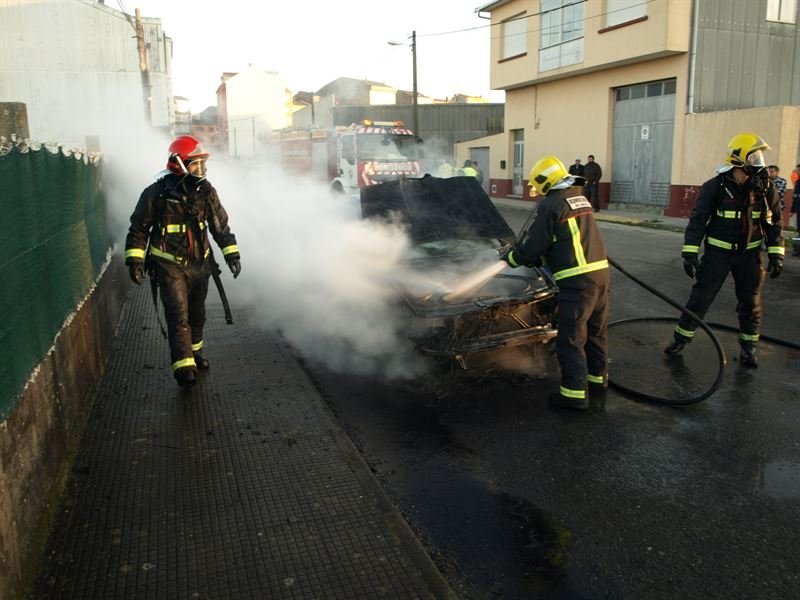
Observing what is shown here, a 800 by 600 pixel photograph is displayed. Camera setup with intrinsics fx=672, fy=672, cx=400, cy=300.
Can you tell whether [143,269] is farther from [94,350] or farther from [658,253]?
[658,253]

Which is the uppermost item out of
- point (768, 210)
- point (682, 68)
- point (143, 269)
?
point (682, 68)

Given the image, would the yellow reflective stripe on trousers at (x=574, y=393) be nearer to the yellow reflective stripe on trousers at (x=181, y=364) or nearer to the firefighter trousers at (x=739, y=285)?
the firefighter trousers at (x=739, y=285)

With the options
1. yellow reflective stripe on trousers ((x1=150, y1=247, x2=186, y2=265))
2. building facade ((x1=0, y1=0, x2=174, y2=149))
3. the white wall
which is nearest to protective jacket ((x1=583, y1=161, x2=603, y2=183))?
building facade ((x1=0, y1=0, x2=174, y2=149))

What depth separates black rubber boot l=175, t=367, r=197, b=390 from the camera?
494 centimetres

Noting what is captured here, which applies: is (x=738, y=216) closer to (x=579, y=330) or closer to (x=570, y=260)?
(x=570, y=260)

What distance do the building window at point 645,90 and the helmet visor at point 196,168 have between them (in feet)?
52.7

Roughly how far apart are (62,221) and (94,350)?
113 cm

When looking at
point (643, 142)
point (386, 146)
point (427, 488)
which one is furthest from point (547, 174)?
point (643, 142)

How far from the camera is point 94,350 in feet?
16.5

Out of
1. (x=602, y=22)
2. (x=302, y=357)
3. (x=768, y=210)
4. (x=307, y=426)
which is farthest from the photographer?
(x=602, y=22)

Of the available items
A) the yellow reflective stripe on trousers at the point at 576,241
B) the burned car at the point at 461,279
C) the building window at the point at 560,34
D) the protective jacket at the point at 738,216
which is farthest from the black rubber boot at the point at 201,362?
the building window at the point at 560,34

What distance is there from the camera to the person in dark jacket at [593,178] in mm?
19484

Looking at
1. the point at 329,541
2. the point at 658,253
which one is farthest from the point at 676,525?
the point at 658,253

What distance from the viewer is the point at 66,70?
22.3 meters
